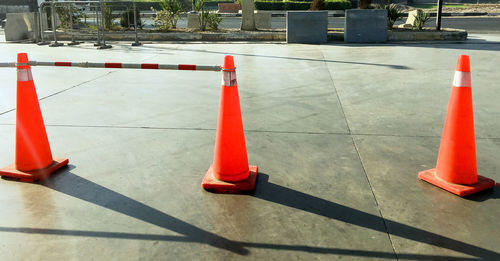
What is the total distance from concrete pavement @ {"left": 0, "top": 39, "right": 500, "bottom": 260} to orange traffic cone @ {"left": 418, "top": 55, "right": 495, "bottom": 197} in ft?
0.48

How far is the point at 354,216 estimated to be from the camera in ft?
9.96

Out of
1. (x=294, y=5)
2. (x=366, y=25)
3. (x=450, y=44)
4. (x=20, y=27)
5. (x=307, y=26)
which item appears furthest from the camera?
(x=294, y=5)

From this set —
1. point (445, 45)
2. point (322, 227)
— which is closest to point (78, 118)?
point (322, 227)

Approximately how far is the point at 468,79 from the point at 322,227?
1.65 metres

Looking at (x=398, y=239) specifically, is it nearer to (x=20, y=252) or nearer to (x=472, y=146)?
(x=472, y=146)

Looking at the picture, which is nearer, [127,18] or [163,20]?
[163,20]

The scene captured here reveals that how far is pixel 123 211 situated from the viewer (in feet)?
10.3

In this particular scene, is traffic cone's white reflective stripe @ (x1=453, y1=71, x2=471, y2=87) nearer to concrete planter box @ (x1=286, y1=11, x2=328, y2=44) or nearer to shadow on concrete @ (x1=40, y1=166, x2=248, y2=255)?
shadow on concrete @ (x1=40, y1=166, x2=248, y2=255)

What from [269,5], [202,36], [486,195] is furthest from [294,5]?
[486,195]

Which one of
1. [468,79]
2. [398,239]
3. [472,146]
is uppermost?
[468,79]

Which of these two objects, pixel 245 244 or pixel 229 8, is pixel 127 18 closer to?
pixel 245 244

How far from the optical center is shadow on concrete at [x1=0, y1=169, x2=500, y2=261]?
8.63 ft

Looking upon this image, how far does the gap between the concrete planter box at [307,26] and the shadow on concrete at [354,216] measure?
11.2 m

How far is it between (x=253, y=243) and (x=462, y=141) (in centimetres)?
186
